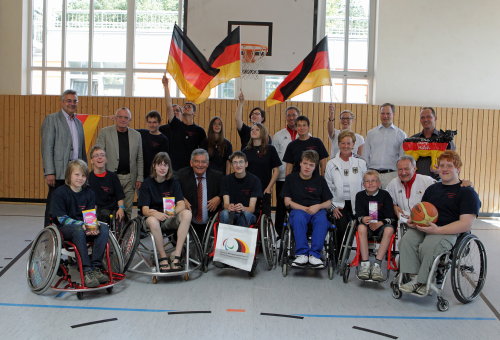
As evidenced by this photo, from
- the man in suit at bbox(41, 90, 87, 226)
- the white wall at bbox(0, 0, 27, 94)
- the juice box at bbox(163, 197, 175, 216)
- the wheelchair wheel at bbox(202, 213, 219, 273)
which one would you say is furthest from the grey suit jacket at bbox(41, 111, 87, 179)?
the white wall at bbox(0, 0, 27, 94)

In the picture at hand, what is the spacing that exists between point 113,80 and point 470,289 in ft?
22.2

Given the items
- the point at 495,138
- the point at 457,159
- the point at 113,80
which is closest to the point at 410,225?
the point at 457,159

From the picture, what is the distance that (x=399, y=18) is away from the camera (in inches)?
319

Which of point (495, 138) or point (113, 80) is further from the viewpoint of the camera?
point (113, 80)

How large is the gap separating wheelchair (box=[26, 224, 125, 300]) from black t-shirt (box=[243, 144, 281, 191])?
1.54 m

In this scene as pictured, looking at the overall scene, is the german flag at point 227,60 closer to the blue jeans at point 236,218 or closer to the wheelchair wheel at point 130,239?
the blue jeans at point 236,218

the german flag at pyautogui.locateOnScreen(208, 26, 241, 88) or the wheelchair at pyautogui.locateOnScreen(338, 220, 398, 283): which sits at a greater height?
the german flag at pyautogui.locateOnScreen(208, 26, 241, 88)

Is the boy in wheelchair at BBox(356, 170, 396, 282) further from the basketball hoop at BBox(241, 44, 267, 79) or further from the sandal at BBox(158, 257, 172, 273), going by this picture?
the basketball hoop at BBox(241, 44, 267, 79)

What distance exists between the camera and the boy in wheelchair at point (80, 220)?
11.1 feet

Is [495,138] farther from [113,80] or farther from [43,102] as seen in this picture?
[43,102]

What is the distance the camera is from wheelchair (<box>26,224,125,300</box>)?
3287mm

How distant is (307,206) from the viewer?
4160mm

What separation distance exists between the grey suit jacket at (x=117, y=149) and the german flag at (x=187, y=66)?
789 millimetres

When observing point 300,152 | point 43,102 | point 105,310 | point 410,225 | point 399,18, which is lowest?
point 105,310
